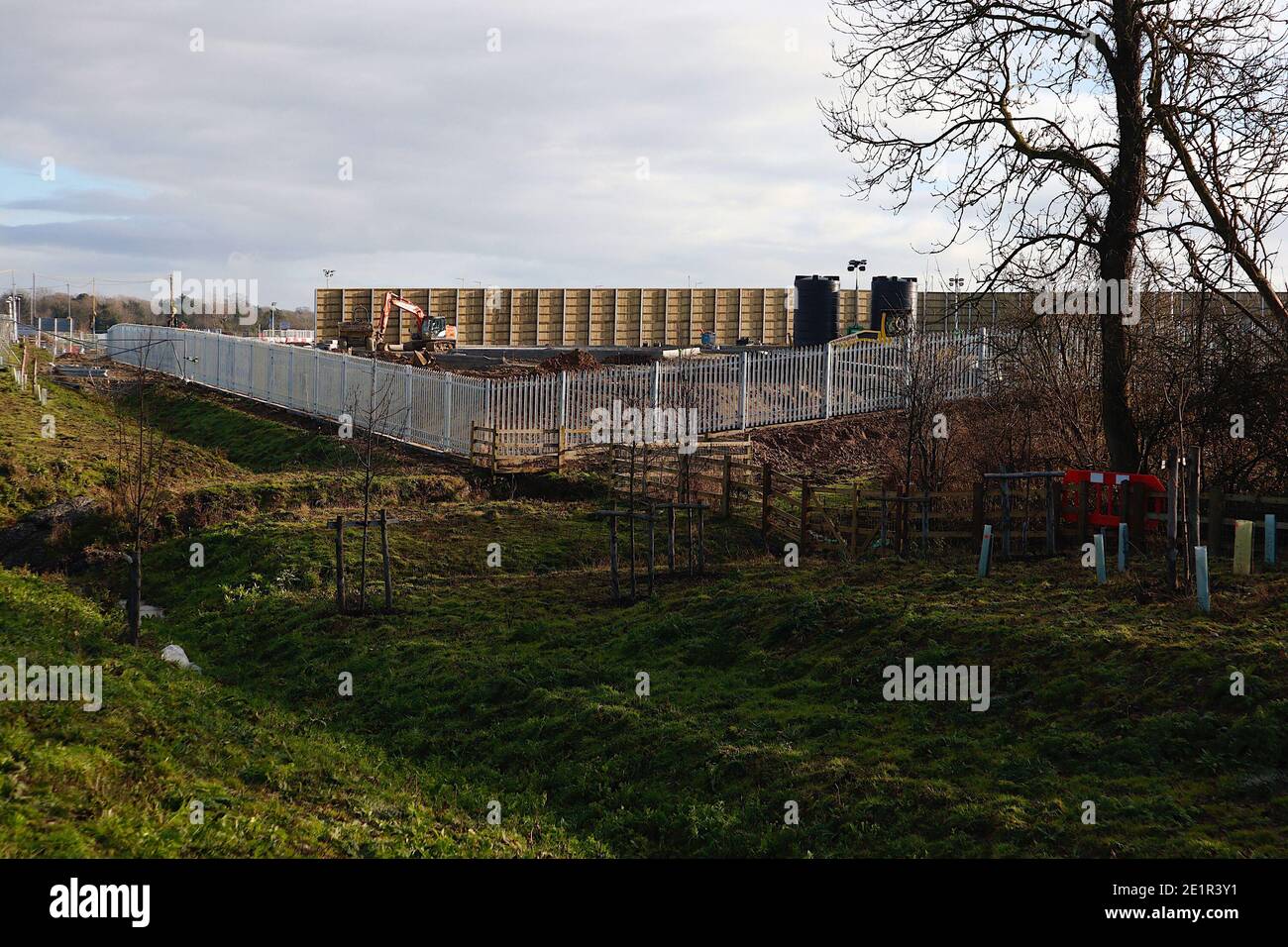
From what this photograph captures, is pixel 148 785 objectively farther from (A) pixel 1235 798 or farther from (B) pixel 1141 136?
(B) pixel 1141 136

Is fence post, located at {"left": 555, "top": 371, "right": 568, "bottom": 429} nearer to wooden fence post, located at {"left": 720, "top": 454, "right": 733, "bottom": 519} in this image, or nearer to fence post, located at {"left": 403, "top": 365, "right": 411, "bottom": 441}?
fence post, located at {"left": 403, "top": 365, "right": 411, "bottom": 441}

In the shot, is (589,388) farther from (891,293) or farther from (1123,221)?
(891,293)

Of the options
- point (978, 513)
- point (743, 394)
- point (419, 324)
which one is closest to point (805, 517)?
point (978, 513)

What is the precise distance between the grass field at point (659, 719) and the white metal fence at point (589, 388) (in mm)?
8042

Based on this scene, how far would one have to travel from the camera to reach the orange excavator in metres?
41.9

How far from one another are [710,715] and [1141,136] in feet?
34.0

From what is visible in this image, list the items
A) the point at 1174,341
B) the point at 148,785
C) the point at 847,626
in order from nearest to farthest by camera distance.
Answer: the point at 148,785, the point at 847,626, the point at 1174,341

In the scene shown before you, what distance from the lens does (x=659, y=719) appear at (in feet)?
34.7

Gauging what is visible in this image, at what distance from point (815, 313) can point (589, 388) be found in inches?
603

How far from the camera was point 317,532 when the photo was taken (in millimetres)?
18406

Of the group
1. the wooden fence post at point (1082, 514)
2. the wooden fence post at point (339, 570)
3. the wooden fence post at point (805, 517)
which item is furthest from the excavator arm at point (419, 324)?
the wooden fence post at point (1082, 514)
